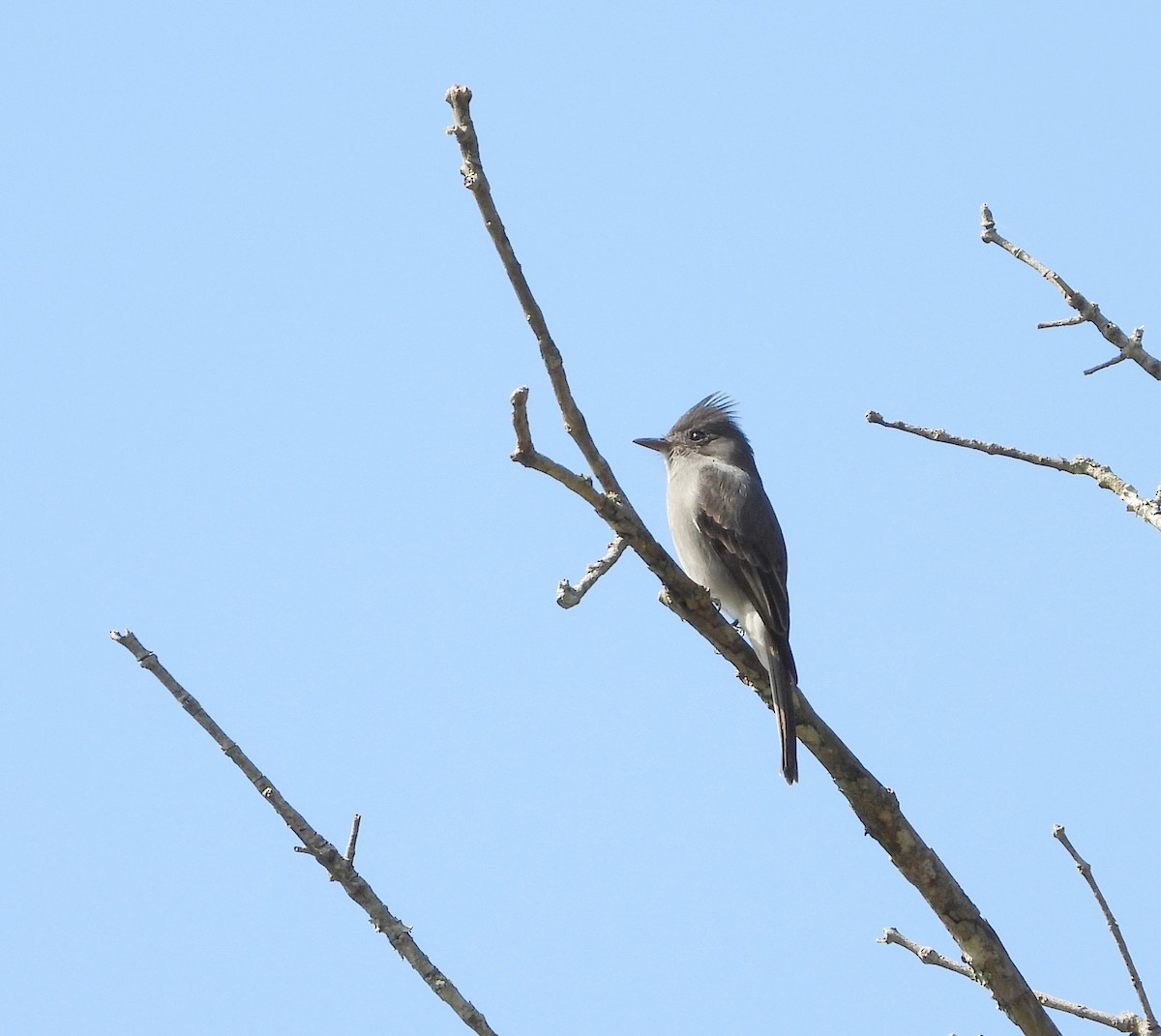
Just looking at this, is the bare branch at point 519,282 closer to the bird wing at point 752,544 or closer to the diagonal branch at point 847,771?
the diagonal branch at point 847,771

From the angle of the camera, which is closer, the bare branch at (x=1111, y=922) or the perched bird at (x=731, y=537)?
the bare branch at (x=1111, y=922)

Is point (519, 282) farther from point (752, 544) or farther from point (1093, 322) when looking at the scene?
point (752, 544)

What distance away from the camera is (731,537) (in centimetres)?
854

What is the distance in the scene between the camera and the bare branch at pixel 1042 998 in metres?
4.09

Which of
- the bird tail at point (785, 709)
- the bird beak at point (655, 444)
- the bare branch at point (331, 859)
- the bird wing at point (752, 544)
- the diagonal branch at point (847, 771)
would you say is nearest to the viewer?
the bare branch at point (331, 859)

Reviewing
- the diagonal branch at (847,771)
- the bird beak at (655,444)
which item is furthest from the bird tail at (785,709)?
the bird beak at (655,444)

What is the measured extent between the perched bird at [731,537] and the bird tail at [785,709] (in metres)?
0.98

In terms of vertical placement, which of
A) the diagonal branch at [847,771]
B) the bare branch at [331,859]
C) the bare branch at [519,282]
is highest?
the bare branch at [519,282]

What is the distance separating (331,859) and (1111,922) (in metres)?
2.08

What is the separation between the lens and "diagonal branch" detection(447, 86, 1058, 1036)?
168 inches

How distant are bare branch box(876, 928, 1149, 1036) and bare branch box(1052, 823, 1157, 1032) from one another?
11 cm

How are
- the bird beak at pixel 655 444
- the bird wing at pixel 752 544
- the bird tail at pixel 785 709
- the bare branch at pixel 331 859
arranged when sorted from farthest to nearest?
1. the bird beak at pixel 655 444
2. the bird wing at pixel 752 544
3. the bird tail at pixel 785 709
4. the bare branch at pixel 331 859

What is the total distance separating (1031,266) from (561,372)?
4.74ft

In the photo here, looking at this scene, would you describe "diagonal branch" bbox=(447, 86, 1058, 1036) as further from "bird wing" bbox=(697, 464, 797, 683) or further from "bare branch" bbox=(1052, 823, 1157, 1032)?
"bird wing" bbox=(697, 464, 797, 683)
